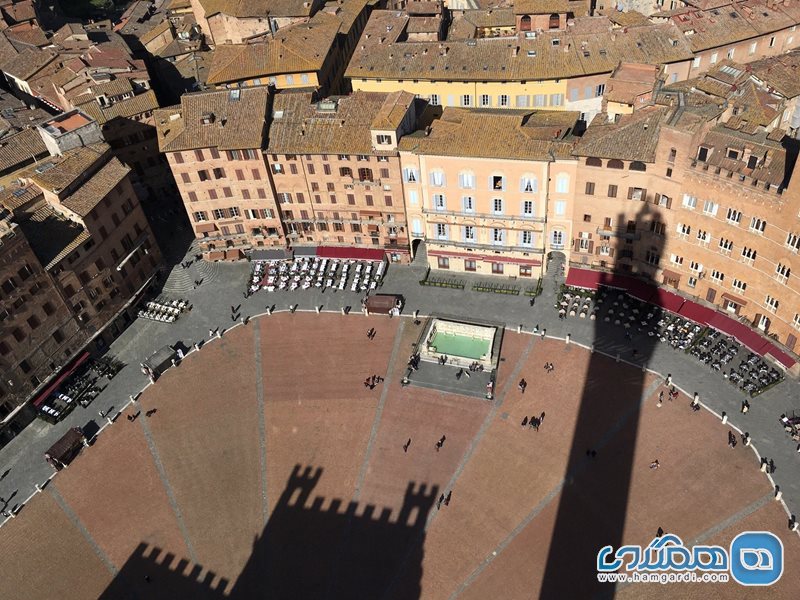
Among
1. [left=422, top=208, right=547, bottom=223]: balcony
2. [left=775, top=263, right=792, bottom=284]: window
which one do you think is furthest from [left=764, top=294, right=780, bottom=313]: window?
[left=422, top=208, right=547, bottom=223]: balcony

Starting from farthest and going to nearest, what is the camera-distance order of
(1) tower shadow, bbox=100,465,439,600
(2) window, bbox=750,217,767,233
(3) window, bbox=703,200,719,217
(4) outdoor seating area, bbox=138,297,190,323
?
(4) outdoor seating area, bbox=138,297,190,323 < (3) window, bbox=703,200,719,217 < (2) window, bbox=750,217,767,233 < (1) tower shadow, bbox=100,465,439,600

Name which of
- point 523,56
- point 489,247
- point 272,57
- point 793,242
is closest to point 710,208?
point 793,242

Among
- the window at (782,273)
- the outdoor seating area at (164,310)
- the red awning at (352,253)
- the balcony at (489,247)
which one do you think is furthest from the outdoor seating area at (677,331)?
the outdoor seating area at (164,310)

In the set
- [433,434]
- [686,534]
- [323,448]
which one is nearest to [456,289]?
[433,434]

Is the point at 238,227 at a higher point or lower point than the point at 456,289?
higher

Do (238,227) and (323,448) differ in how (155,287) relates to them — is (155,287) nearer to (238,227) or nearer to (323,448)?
(238,227)

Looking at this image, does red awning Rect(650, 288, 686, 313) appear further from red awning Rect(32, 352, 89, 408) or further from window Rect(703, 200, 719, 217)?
red awning Rect(32, 352, 89, 408)

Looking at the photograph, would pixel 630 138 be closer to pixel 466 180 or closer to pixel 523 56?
pixel 466 180
